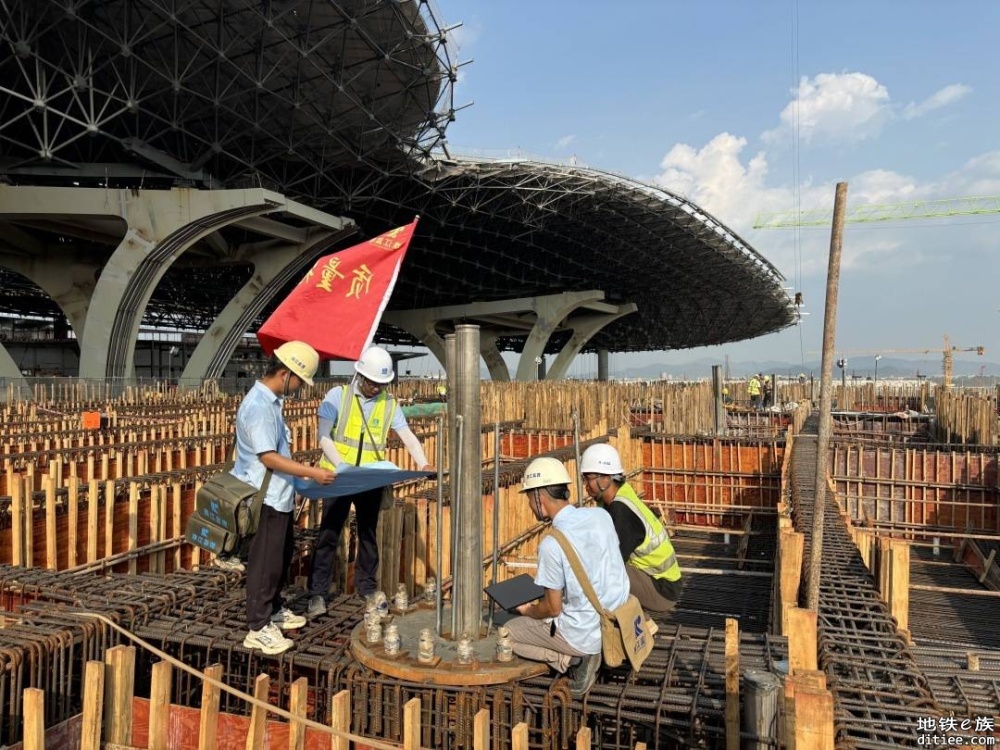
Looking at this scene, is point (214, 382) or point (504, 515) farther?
point (214, 382)

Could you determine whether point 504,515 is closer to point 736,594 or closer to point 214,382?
point 736,594

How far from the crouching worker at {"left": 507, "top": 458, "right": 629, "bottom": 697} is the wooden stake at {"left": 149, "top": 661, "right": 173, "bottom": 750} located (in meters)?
1.54

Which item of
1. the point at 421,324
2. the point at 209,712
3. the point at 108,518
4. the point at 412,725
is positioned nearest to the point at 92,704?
the point at 209,712

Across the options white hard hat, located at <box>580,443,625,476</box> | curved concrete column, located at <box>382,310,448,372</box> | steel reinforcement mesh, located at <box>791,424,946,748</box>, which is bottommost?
steel reinforcement mesh, located at <box>791,424,946,748</box>

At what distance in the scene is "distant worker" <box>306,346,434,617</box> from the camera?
4.21 m

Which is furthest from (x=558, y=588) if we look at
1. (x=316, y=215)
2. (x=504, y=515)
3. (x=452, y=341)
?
(x=316, y=215)

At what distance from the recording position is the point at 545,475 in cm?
327

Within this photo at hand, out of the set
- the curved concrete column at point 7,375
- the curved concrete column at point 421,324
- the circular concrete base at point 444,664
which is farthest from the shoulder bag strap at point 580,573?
the curved concrete column at point 421,324

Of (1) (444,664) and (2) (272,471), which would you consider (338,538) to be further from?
(1) (444,664)

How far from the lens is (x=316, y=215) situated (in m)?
25.4

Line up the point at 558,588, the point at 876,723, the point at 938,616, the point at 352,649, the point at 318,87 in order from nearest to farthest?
the point at 876,723
the point at 558,588
the point at 352,649
the point at 938,616
the point at 318,87

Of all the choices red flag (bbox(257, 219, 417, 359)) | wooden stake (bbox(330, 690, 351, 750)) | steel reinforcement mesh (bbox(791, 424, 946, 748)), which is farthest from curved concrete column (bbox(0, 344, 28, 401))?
steel reinforcement mesh (bbox(791, 424, 946, 748))

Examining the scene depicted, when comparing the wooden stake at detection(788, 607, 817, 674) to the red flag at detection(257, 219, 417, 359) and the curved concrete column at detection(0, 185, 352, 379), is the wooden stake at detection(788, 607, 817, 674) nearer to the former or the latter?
the red flag at detection(257, 219, 417, 359)

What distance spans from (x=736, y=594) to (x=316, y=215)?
2096 cm
